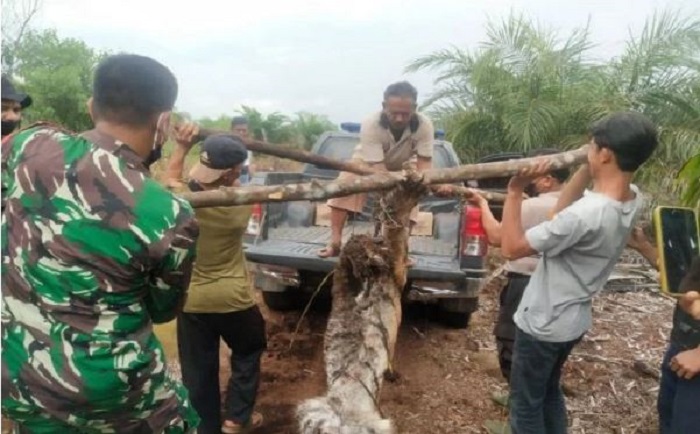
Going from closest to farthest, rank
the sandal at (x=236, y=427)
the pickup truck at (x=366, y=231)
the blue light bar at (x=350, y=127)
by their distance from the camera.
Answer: the sandal at (x=236, y=427), the pickup truck at (x=366, y=231), the blue light bar at (x=350, y=127)

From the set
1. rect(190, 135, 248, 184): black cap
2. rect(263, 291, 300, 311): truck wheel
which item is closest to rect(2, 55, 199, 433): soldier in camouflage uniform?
rect(190, 135, 248, 184): black cap

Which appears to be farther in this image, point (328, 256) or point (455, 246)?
point (455, 246)

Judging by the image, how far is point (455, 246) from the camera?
5.83 m

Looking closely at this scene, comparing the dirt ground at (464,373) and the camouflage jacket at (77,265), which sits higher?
the camouflage jacket at (77,265)

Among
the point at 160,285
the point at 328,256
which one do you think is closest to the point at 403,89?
the point at 328,256

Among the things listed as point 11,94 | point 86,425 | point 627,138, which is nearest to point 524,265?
point 627,138

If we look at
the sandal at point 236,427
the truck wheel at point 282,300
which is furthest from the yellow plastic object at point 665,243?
the truck wheel at point 282,300

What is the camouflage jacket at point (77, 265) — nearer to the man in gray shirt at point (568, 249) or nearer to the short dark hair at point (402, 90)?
the man in gray shirt at point (568, 249)

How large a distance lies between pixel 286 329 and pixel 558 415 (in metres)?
3.14

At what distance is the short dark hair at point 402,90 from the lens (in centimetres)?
504

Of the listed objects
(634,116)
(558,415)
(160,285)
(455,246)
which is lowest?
(558,415)

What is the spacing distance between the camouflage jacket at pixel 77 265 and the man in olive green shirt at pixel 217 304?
4.69 ft

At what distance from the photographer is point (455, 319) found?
Result: 6113mm

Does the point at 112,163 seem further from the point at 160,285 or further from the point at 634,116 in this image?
the point at 634,116
